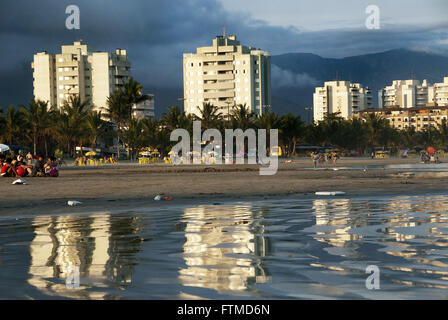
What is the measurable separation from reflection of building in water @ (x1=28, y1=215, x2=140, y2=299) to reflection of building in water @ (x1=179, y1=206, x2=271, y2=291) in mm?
809

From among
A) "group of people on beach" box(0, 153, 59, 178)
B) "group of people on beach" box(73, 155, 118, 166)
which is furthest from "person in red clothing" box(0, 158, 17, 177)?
"group of people on beach" box(73, 155, 118, 166)

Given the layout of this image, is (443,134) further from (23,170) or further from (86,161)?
(23,170)

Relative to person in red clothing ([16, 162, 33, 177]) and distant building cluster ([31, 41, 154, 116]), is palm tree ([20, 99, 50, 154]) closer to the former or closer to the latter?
person in red clothing ([16, 162, 33, 177])

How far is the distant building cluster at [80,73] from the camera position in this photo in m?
164

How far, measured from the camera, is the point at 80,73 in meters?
166

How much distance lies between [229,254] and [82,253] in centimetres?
203

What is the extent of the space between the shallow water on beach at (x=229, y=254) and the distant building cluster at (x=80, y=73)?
150504mm

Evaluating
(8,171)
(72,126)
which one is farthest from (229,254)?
(72,126)

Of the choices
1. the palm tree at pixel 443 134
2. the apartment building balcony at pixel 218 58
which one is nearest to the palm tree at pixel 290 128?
the palm tree at pixel 443 134

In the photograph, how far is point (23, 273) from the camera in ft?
24.8

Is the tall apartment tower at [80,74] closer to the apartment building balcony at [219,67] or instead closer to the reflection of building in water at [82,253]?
the apartment building balcony at [219,67]

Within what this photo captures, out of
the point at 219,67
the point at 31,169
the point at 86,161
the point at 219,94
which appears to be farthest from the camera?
the point at 219,94
